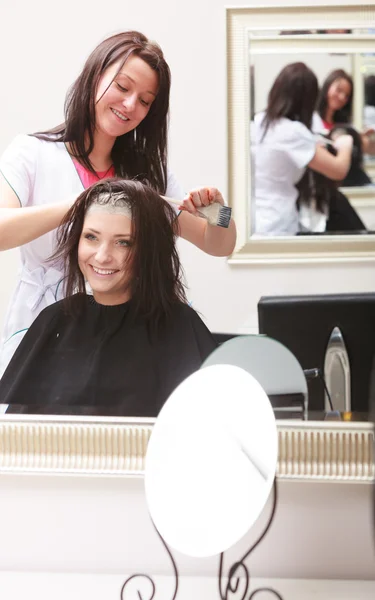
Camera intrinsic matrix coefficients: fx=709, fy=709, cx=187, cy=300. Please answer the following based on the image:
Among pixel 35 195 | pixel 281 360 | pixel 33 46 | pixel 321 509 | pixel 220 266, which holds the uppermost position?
pixel 33 46

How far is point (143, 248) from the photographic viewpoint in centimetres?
126

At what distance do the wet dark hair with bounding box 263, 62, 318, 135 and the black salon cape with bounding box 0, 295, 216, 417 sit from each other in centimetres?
38

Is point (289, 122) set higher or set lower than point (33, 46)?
lower

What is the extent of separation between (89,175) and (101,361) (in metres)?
0.33

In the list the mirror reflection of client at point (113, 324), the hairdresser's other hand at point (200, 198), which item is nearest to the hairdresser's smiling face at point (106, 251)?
the mirror reflection of client at point (113, 324)

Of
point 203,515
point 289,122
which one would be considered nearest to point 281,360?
point 203,515

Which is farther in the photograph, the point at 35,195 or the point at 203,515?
the point at 35,195

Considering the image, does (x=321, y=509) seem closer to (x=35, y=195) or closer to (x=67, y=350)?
(x=67, y=350)

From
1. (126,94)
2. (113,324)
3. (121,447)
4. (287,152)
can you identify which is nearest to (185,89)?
(126,94)

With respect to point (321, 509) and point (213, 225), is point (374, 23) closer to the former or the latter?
point (213, 225)

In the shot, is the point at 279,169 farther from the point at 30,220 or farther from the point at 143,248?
the point at 30,220

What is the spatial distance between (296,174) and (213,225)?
0.56ft

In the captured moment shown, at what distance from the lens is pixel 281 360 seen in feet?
4.11

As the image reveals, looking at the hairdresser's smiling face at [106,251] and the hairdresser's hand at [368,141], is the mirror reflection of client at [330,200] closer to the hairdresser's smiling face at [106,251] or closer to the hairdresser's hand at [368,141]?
the hairdresser's hand at [368,141]
